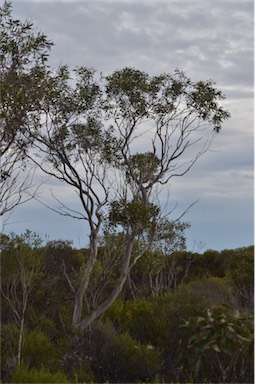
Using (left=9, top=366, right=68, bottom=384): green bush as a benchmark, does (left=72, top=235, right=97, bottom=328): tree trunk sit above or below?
above

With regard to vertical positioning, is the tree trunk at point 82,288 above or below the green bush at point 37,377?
above

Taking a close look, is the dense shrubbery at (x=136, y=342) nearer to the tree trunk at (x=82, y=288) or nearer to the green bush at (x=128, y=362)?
the green bush at (x=128, y=362)

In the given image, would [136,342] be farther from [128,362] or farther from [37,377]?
[37,377]

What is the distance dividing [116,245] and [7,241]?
2.91 m

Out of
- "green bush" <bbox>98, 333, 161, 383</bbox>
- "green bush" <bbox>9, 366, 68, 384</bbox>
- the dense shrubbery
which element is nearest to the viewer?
the dense shrubbery

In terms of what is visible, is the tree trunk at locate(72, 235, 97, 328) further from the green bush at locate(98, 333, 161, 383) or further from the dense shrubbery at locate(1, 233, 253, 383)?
the green bush at locate(98, 333, 161, 383)

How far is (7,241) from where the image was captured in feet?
59.3

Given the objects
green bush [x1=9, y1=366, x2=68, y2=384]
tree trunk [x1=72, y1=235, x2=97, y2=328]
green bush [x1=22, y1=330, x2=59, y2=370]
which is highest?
tree trunk [x1=72, y1=235, x2=97, y2=328]

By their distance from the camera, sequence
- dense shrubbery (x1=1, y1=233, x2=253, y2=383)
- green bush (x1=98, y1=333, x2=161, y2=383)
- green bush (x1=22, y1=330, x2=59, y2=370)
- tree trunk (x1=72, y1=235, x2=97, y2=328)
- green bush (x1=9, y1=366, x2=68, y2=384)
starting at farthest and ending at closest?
tree trunk (x1=72, y1=235, x2=97, y2=328) → green bush (x1=22, y1=330, x2=59, y2=370) → green bush (x1=98, y1=333, x2=161, y2=383) → green bush (x1=9, y1=366, x2=68, y2=384) → dense shrubbery (x1=1, y1=233, x2=253, y2=383)

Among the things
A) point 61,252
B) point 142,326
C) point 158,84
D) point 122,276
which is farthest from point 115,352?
point 61,252

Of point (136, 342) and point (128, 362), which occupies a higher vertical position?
point (136, 342)

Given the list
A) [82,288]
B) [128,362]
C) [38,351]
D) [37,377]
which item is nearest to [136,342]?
[128,362]

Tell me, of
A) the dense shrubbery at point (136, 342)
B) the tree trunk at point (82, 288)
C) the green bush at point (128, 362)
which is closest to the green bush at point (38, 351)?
the dense shrubbery at point (136, 342)

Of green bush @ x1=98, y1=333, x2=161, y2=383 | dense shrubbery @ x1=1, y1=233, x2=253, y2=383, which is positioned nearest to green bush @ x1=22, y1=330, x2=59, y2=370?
dense shrubbery @ x1=1, y1=233, x2=253, y2=383
